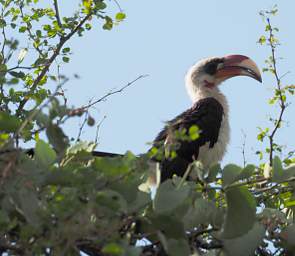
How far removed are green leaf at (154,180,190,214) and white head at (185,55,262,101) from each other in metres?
4.56

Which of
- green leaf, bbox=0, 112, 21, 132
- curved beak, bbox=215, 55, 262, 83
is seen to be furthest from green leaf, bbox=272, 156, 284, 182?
curved beak, bbox=215, 55, 262, 83

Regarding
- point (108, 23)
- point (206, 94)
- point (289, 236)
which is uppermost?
point (206, 94)

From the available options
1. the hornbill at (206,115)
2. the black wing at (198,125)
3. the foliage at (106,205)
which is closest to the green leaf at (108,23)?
the hornbill at (206,115)

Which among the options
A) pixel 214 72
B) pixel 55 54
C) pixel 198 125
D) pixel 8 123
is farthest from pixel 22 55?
pixel 214 72

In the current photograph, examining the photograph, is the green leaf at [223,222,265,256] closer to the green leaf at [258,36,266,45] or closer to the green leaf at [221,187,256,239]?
the green leaf at [221,187,256,239]

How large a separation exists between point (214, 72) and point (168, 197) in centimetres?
500

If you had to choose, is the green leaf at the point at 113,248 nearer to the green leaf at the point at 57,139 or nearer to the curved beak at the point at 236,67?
the green leaf at the point at 57,139

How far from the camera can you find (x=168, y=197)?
2701mm

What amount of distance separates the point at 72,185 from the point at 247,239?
721 millimetres

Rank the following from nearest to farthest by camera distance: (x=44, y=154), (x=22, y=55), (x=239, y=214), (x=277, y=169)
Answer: (x=44, y=154), (x=239, y=214), (x=277, y=169), (x=22, y=55)

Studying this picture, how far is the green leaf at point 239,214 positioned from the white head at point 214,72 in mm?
4440

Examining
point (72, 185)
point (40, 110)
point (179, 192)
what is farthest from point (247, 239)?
point (40, 110)

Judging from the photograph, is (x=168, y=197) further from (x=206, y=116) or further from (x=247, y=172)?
(x=206, y=116)

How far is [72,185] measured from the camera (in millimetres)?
2605
